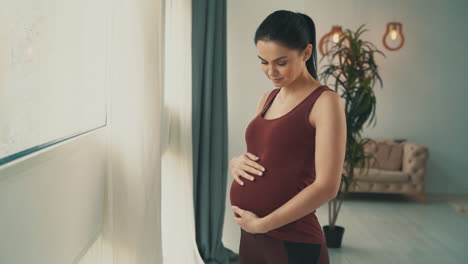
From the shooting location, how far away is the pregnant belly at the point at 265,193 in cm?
130

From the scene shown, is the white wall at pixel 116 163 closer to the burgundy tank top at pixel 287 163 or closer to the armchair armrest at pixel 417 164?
the burgundy tank top at pixel 287 163

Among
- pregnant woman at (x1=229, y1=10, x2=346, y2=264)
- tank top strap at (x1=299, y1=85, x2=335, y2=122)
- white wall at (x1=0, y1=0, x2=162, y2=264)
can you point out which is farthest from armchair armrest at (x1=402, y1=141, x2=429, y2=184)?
tank top strap at (x1=299, y1=85, x2=335, y2=122)

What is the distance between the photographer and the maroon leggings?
1292 mm

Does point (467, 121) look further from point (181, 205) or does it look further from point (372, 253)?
point (181, 205)

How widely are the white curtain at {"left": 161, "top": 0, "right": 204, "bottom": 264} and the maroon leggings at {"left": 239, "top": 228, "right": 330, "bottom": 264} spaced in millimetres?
1886

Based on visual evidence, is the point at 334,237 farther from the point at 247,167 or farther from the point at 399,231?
the point at 247,167

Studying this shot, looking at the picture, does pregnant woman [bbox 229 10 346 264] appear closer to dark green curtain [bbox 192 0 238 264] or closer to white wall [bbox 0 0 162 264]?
white wall [bbox 0 0 162 264]

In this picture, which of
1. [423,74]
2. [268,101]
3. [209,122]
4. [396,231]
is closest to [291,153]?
[268,101]

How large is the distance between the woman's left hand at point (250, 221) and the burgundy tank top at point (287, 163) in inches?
1.3

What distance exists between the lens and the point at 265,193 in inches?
53.2

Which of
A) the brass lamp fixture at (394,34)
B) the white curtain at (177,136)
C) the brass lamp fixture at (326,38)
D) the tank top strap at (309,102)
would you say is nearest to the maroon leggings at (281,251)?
the tank top strap at (309,102)

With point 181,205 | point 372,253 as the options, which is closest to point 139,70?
point 181,205

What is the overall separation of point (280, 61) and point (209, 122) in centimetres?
232

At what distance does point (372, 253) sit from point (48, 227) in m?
3.43
